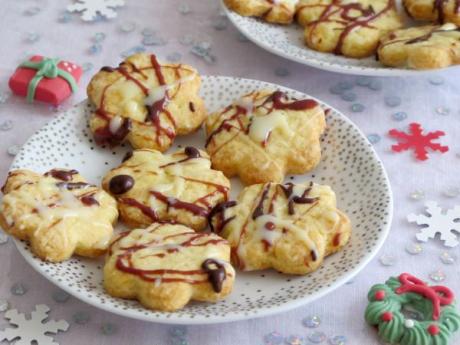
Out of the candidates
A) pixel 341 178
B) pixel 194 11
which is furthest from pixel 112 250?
pixel 194 11

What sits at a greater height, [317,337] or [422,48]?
[422,48]

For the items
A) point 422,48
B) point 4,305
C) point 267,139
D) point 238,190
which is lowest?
point 4,305

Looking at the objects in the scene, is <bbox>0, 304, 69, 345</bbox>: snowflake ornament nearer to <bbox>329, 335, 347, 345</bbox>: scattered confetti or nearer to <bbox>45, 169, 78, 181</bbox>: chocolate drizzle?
<bbox>45, 169, 78, 181</bbox>: chocolate drizzle

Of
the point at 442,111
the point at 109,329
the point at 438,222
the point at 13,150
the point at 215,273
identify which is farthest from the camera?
the point at 442,111

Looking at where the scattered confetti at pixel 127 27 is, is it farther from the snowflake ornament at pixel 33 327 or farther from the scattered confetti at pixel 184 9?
the snowflake ornament at pixel 33 327

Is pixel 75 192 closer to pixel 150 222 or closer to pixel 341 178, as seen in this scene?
pixel 150 222

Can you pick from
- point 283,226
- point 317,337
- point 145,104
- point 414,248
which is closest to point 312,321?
point 317,337

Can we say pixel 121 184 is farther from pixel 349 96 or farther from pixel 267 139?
pixel 349 96

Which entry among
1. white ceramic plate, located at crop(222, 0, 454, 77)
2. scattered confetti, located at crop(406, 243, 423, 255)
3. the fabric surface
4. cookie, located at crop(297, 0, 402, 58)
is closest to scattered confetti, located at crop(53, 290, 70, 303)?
the fabric surface
